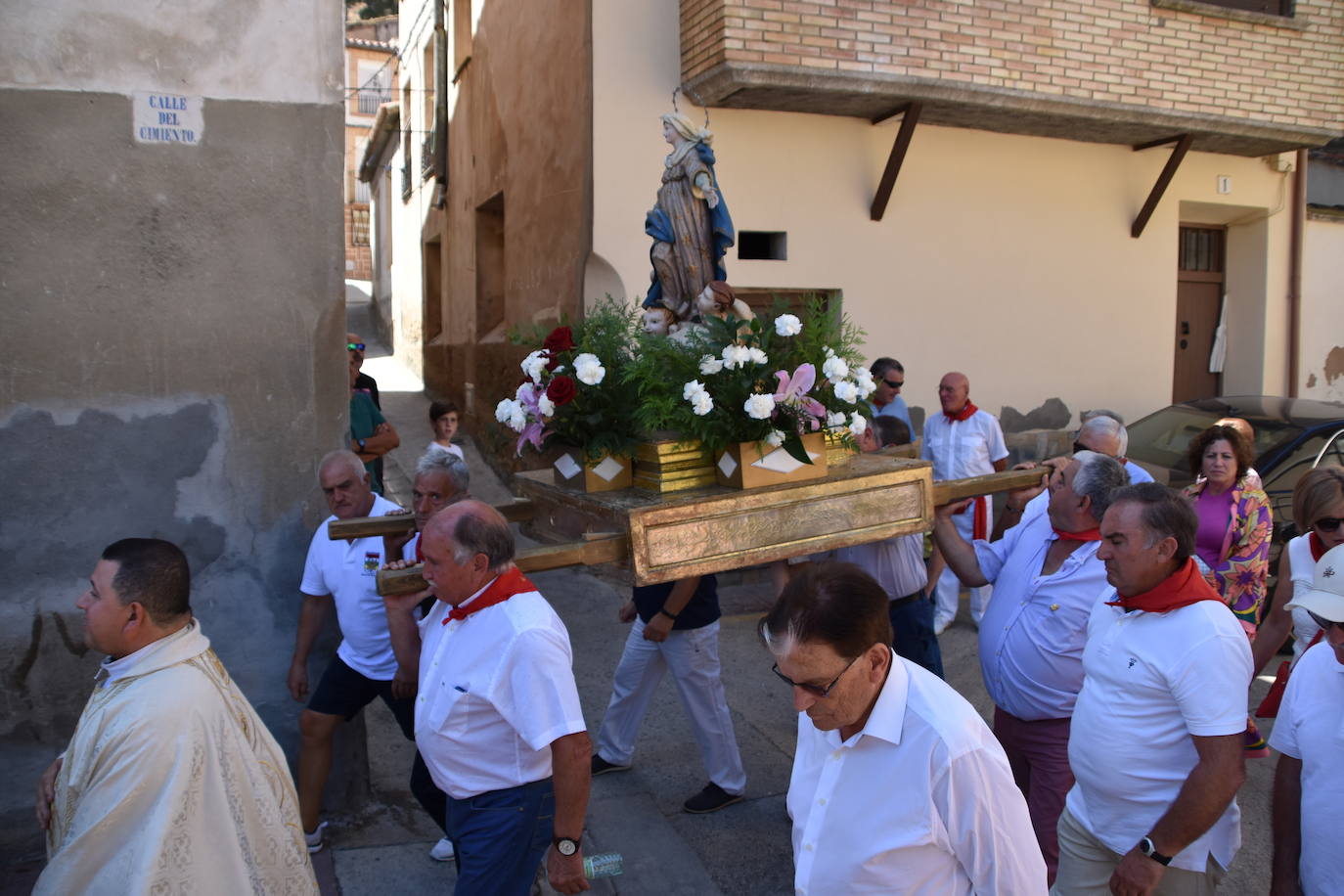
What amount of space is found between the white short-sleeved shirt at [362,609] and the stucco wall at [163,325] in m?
0.50

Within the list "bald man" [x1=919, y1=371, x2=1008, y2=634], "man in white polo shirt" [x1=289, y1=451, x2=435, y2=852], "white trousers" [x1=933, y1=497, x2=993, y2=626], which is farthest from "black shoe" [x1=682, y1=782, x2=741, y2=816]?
"white trousers" [x1=933, y1=497, x2=993, y2=626]

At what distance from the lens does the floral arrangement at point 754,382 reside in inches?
128

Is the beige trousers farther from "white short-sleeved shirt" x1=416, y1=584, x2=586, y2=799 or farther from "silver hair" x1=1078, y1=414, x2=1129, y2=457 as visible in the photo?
"silver hair" x1=1078, y1=414, x2=1129, y2=457

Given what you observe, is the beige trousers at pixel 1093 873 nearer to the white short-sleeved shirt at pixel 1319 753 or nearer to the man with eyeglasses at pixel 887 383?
the white short-sleeved shirt at pixel 1319 753

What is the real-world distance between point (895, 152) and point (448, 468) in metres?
6.55

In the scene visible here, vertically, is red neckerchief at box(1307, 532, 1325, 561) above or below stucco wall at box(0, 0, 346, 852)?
below

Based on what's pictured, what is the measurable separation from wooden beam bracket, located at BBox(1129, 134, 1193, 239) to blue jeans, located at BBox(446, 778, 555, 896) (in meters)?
9.95

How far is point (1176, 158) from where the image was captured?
1030 centimetres

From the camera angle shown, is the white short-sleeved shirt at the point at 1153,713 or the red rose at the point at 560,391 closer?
the white short-sleeved shirt at the point at 1153,713

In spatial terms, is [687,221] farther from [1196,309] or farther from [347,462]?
[1196,309]

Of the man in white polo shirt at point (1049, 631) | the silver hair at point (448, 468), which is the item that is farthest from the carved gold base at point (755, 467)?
the silver hair at point (448, 468)

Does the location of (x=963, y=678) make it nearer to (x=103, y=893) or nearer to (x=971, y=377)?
(x=971, y=377)

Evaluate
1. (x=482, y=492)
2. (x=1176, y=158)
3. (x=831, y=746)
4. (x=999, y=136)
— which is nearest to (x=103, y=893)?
(x=831, y=746)

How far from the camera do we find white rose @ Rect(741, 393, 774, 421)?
10.3 feet
